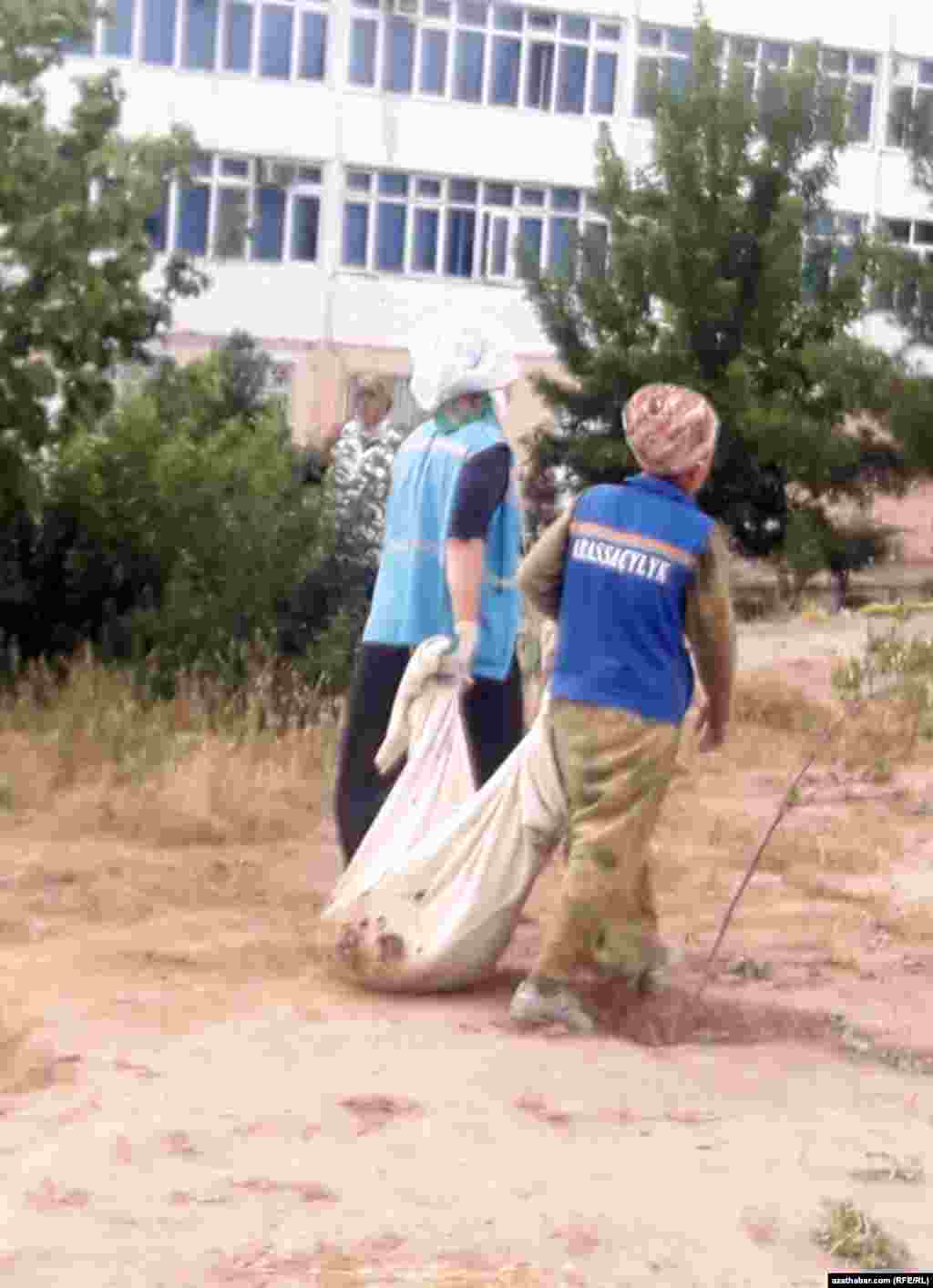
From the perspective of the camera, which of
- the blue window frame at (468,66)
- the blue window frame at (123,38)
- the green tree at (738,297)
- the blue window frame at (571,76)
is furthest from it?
the blue window frame at (571,76)

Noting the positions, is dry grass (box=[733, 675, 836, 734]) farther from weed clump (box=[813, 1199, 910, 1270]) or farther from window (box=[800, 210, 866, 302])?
window (box=[800, 210, 866, 302])

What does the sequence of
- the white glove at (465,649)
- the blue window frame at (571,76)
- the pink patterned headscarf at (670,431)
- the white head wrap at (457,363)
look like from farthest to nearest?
the blue window frame at (571,76) < the white head wrap at (457,363) < the white glove at (465,649) < the pink patterned headscarf at (670,431)

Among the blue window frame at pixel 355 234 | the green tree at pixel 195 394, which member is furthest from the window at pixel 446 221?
the green tree at pixel 195 394

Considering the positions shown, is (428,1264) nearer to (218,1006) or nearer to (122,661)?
(218,1006)

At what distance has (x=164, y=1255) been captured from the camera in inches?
177

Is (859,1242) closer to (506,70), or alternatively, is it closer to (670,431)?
(670,431)

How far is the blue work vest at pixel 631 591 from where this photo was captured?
6266mm

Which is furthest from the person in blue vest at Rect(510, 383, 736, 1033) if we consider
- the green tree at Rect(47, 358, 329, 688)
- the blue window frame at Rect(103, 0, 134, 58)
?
the blue window frame at Rect(103, 0, 134, 58)

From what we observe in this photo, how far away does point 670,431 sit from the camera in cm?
624

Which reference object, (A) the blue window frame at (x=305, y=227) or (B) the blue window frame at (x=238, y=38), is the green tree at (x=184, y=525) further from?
(A) the blue window frame at (x=305, y=227)

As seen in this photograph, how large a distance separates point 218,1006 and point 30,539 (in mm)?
7573

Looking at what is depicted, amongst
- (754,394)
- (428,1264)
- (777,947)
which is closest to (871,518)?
(754,394)

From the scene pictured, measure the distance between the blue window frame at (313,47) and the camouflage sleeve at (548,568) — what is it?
117ft

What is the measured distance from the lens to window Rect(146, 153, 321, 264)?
4031 cm
